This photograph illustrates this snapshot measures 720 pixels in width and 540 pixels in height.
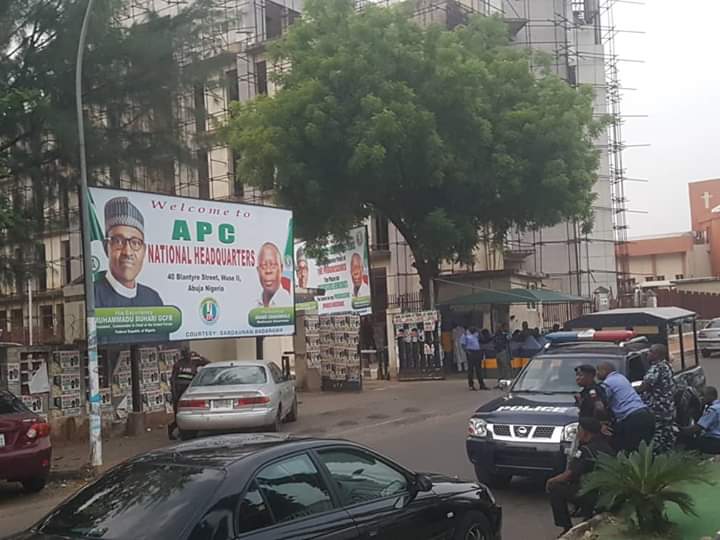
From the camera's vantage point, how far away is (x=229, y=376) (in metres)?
16.2

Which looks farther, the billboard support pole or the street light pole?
the billboard support pole

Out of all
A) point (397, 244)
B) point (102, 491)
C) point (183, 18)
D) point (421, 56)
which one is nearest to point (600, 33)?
point (397, 244)

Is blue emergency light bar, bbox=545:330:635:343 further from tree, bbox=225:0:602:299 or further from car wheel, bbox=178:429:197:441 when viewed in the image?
tree, bbox=225:0:602:299

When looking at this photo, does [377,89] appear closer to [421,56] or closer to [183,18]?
[421,56]

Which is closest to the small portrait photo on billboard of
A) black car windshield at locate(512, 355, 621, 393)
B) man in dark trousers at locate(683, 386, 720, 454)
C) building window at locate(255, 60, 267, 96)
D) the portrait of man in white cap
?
building window at locate(255, 60, 267, 96)

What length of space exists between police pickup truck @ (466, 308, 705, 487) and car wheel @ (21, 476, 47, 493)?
19.4ft

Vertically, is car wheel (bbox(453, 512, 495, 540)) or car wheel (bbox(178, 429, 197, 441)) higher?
car wheel (bbox(453, 512, 495, 540))

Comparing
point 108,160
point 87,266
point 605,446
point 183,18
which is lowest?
point 605,446

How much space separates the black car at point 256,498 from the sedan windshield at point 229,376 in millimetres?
10303

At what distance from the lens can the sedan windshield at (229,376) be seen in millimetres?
16031

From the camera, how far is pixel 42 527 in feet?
16.3

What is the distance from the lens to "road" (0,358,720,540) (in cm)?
930

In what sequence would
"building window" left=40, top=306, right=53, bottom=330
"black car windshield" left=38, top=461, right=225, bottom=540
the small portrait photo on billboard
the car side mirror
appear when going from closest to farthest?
"black car windshield" left=38, top=461, right=225, bottom=540 < the car side mirror < the small portrait photo on billboard < "building window" left=40, top=306, right=53, bottom=330

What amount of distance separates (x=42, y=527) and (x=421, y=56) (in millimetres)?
24198
